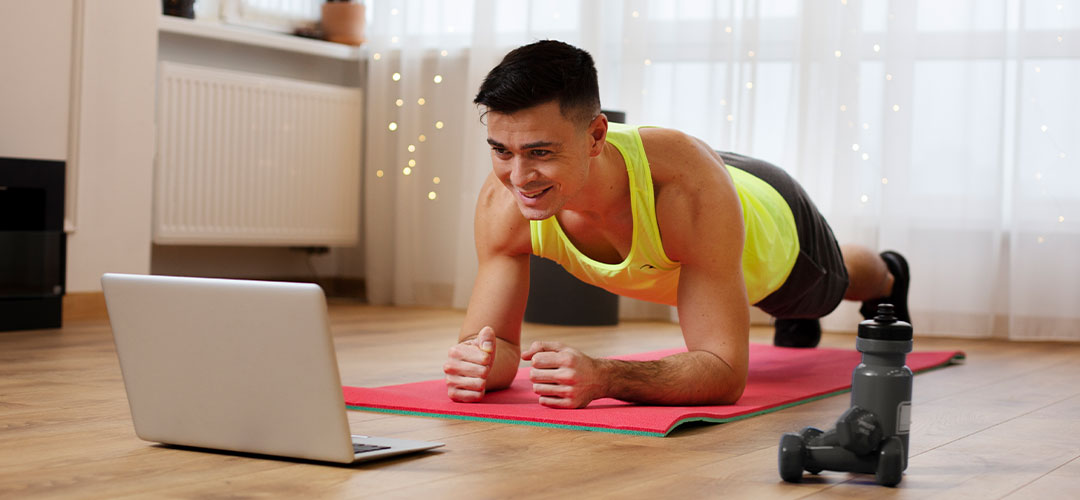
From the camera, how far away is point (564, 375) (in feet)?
5.56

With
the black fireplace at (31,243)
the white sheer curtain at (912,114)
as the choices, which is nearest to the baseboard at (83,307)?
the black fireplace at (31,243)

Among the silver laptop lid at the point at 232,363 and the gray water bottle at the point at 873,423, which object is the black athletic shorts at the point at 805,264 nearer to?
the gray water bottle at the point at 873,423

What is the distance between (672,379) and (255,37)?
8.65 ft

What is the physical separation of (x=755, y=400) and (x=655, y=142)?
0.47 m

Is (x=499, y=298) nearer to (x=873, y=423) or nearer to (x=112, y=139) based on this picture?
(x=873, y=423)

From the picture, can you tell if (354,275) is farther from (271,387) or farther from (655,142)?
(271,387)

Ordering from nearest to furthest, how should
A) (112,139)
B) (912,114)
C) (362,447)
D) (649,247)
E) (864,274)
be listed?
(362,447)
(649,247)
(864,274)
(112,139)
(912,114)

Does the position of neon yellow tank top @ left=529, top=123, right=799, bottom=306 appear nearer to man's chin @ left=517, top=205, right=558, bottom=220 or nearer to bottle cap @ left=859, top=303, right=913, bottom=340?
man's chin @ left=517, top=205, right=558, bottom=220

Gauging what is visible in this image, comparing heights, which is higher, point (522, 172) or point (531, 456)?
point (522, 172)

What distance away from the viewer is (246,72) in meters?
4.09

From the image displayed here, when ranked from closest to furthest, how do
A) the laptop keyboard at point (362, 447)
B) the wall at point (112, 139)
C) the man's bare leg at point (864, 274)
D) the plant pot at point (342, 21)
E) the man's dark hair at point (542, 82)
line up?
the laptop keyboard at point (362, 447) < the man's dark hair at point (542, 82) < the man's bare leg at point (864, 274) < the wall at point (112, 139) < the plant pot at point (342, 21)

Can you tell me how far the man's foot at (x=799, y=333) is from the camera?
9.68 ft

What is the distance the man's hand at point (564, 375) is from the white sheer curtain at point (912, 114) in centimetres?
199

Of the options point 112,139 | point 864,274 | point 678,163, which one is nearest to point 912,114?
point 864,274
